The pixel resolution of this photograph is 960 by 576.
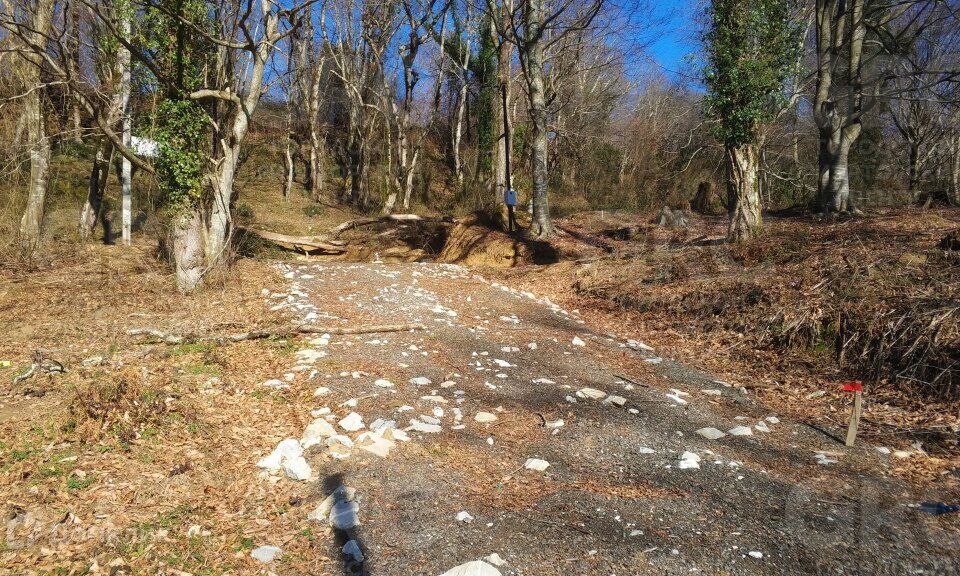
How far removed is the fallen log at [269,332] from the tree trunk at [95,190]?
930 cm

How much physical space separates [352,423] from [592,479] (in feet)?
6.40

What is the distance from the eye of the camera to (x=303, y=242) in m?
14.1

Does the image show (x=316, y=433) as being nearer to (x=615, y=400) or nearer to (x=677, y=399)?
(x=615, y=400)

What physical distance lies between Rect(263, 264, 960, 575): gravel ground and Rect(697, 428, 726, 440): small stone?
0.09m

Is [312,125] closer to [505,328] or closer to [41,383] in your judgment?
[505,328]

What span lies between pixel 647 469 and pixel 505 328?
13.8ft

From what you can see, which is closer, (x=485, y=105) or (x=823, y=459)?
(x=823, y=459)

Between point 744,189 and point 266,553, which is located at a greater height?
point 744,189

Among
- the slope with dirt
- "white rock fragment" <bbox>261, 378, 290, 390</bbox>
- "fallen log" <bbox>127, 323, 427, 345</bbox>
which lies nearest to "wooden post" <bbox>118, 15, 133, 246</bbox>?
"fallen log" <bbox>127, 323, 427, 345</bbox>

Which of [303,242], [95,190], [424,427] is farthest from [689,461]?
[95,190]

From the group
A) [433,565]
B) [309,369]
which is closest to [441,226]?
[309,369]

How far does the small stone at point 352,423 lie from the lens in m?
4.36

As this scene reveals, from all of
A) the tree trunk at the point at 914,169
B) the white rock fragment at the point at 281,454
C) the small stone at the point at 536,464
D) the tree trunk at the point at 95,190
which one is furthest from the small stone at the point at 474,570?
the tree trunk at the point at 914,169

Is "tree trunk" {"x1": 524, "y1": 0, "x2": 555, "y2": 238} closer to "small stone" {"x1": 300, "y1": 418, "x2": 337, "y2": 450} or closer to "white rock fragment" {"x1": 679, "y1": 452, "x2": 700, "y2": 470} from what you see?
"white rock fragment" {"x1": 679, "y1": 452, "x2": 700, "y2": 470}
